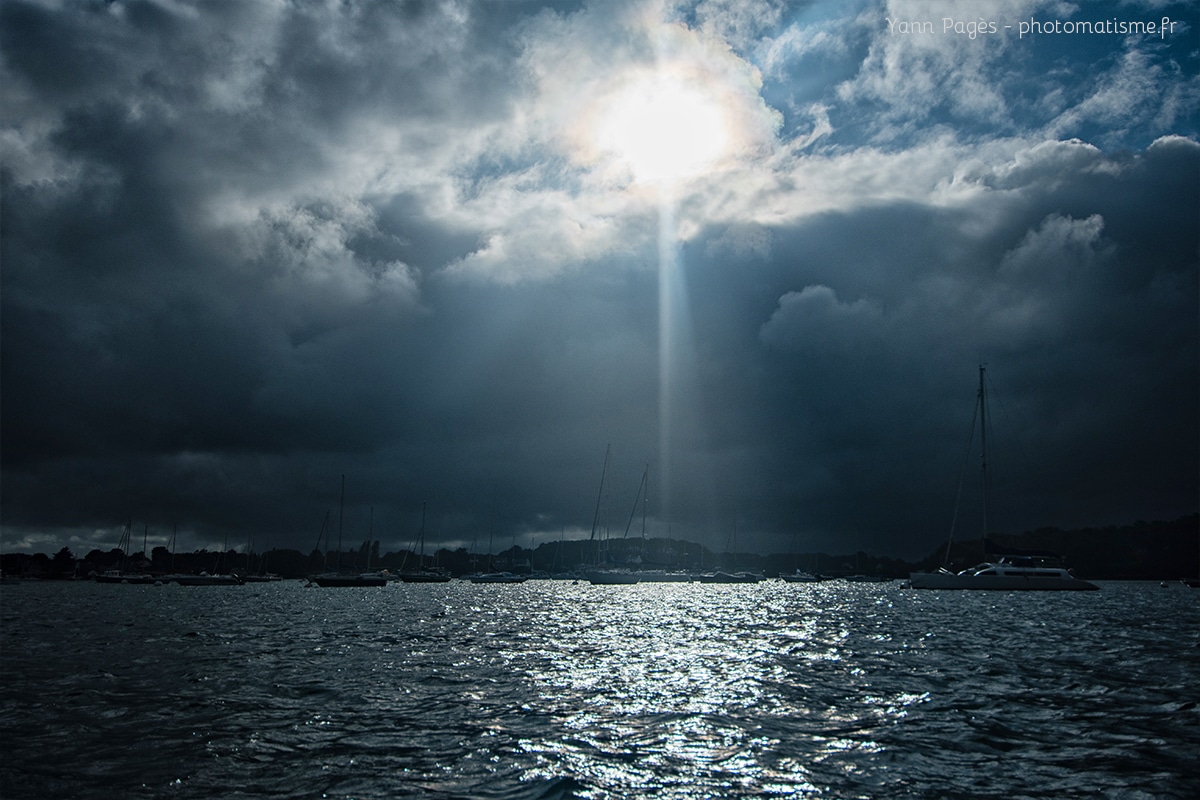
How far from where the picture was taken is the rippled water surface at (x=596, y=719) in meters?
16.8

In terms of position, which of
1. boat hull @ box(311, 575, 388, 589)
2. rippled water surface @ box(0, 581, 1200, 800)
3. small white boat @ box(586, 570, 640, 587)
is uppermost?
rippled water surface @ box(0, 581, 1200, 800)

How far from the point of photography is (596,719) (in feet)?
76.5

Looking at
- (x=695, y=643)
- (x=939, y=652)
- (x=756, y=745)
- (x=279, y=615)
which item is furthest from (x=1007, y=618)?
(x=279, y=615)

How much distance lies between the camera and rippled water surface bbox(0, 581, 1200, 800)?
1683 centimetres

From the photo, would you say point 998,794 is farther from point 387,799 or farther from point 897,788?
point 387,799

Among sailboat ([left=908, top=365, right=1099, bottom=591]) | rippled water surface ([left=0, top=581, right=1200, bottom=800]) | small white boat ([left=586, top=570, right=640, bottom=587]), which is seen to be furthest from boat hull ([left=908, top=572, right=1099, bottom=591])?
rippled water surface ([left=0, top=581, right=1200, bottom=800])

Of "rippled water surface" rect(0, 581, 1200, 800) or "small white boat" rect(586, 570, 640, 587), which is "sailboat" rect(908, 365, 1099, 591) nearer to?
"small white boat" rect(586, 570, 640, 587)

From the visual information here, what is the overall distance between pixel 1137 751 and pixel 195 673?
32.9m

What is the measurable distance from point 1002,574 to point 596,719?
14445 centimetres

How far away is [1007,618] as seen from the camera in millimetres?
73750

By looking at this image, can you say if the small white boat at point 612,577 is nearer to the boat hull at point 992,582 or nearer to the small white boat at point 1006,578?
the small white boat at point 1006,578

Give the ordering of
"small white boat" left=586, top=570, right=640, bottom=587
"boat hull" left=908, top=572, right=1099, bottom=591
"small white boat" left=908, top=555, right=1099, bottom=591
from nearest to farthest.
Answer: "boat hull" left=908, top=572, right=1099, bottom=591
"small white boat" left=908, top=555, right=1099, bottom=591
"small white boat" left=586, top=570, right=640, bottom=587

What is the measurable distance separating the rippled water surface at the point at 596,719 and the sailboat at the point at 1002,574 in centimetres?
10283

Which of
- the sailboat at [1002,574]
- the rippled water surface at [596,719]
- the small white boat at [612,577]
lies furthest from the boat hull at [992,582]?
the rippled water surface at [596,719]
